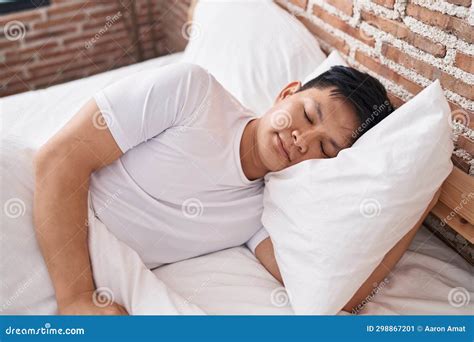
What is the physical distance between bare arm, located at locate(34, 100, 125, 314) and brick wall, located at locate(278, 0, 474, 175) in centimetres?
68

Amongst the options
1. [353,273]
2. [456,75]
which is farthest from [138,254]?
[456,75]

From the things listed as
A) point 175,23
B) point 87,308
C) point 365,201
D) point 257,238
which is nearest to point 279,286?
point 257,238

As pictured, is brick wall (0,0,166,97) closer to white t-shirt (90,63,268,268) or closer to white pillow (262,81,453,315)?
white t-shirt (90,63,268,268)

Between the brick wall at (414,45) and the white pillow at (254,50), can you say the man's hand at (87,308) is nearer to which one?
the white pillow at (254,50)

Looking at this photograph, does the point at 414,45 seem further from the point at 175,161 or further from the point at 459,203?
the point at 175,161

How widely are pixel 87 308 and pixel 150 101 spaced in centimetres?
42

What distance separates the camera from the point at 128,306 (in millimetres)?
913

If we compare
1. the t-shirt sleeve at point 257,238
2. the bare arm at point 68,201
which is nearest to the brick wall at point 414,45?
the t-shirt sleeve at point 257,238

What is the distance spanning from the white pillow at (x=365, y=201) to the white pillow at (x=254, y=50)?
0.43 meters

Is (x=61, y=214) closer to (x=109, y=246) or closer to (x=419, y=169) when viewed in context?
(x=109, y=246)

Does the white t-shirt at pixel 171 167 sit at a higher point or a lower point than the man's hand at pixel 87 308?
higher

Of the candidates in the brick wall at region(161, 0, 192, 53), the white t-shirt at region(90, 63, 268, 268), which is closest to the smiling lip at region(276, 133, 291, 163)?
the white t-shirt at region(90, 63, 268, 268)

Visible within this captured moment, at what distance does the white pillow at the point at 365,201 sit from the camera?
88 centimetres
